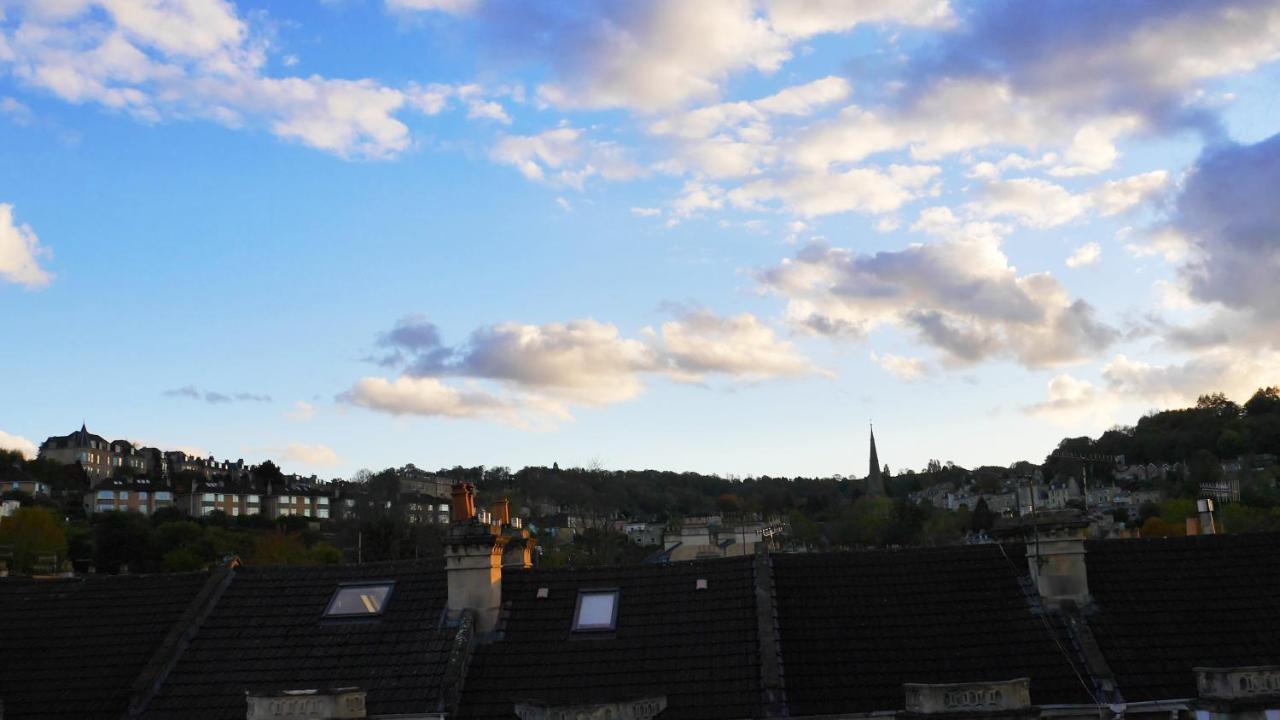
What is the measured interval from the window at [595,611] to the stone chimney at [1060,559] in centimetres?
802

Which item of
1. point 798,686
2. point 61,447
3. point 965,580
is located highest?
point 61,447

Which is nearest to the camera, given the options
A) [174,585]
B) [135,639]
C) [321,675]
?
[321,675]

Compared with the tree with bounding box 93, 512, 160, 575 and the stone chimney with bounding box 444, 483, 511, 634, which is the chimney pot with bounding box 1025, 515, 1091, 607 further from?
the tree with bounding box 93, 512, 160, 575

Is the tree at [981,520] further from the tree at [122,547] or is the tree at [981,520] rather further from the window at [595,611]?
the window at [595,611]

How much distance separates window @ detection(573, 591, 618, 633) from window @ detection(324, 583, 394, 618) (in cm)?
394

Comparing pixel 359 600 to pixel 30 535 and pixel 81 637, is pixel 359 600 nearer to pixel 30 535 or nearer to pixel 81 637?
pixel 81 637

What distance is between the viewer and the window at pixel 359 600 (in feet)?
74.4

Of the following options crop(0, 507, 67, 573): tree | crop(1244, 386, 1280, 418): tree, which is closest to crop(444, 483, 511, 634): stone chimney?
crop(0, 507, 67, 573): tree

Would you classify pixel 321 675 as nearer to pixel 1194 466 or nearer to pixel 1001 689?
pixel 1001 689

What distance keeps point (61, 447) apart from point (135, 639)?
195483 mm

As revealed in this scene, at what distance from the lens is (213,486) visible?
6895 inches

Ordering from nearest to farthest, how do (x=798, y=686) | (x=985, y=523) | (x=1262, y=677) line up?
(x=1262, y=677)
(x=798, y=686)
(x=985, y=523)

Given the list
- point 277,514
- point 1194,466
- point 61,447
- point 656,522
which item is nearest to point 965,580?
point 1194,466

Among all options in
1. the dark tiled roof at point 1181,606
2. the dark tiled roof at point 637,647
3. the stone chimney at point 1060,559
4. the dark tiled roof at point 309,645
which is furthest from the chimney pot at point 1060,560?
the dark tiled roof at point 309,645
